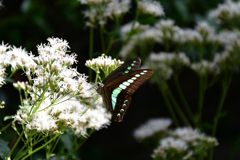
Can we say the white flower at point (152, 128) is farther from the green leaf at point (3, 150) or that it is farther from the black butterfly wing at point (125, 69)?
the green leaf at point (3, 150)

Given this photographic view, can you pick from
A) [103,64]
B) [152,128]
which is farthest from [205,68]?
[103,64]

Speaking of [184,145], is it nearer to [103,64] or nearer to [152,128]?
[152,128]

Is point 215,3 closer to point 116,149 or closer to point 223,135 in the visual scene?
point 223,135

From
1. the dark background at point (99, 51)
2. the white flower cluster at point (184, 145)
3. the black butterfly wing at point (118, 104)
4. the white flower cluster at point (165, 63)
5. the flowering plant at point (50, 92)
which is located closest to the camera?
the flowering plant at point (50, 92)

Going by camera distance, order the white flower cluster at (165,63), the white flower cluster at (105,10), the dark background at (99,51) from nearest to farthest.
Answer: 1. the white flower cluster at (105,10)
2. the white flower cluster at (165,63)
3. the dark background at (99,51)

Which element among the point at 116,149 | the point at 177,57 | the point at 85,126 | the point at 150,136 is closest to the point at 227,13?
the point at 177,57

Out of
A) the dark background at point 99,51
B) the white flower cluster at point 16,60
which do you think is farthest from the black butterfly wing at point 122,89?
the dark background at point 99,51
